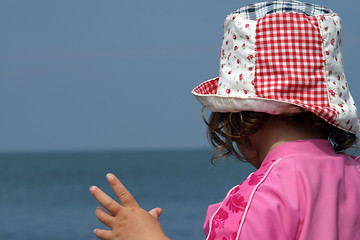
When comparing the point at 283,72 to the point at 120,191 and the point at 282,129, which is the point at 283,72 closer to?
the point at 282,129

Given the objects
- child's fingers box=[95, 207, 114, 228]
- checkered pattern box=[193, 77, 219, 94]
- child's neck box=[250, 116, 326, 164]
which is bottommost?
child's neck box=[250, 116, 326, 164]

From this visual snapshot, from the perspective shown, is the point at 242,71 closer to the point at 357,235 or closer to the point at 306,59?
the point at 306,59

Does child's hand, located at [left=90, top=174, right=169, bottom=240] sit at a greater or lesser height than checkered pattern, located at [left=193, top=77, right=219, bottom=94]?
lesser

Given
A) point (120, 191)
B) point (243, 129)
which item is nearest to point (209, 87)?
point (243, 129)

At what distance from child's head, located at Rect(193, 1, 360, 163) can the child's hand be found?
368 mm

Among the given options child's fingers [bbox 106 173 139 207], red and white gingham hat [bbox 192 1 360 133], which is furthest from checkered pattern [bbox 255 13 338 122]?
child's fingers [bbox 106 173 139 207]

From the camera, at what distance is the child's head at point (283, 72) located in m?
1.77

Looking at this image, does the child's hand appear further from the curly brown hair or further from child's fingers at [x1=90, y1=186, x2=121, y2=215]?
the curly brown hair

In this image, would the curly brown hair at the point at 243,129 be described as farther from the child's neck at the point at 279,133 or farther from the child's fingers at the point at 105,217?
the child's fingers at the point at 105,217

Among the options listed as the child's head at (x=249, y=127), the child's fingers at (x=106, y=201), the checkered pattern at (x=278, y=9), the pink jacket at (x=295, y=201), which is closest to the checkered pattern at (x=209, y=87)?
the child's head at (x=249, y=127)

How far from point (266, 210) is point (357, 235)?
310mm

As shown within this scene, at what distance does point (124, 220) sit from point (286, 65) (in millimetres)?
640

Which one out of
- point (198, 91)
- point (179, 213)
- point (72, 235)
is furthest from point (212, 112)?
point (179, 213)

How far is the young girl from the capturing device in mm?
1651
